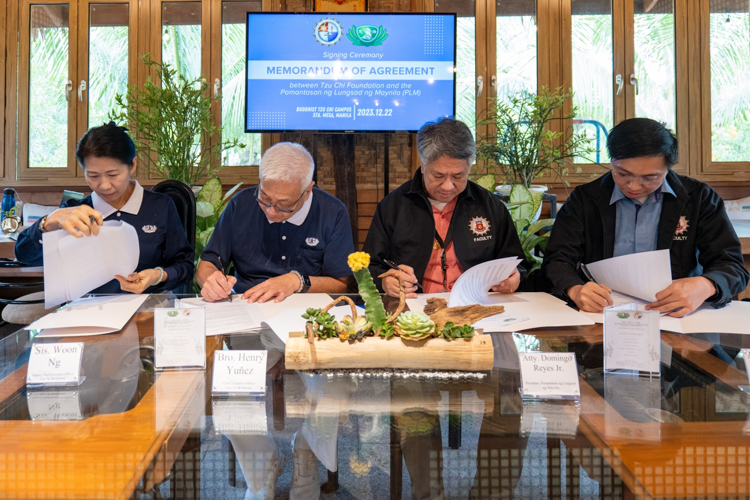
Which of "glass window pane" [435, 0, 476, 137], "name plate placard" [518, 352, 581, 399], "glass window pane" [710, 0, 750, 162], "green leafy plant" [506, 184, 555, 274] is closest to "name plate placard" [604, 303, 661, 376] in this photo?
"name plate placard" [518, 352, 581, 399]

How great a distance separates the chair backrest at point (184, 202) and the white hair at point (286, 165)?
39 centimetres

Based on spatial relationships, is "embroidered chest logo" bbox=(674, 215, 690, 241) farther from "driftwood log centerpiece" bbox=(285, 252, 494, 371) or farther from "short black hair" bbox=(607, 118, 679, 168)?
"driftwood log centerpiece" bbox=(285, 252, 494, 371)

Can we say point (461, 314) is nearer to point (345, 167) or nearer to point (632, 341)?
point (632, 341)

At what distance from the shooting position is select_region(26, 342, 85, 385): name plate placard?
3.24ft

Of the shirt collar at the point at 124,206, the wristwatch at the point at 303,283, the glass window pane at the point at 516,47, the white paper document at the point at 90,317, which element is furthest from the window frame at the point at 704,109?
the white paper document at the point at 90,317

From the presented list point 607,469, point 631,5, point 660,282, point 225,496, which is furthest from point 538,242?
point 631,5

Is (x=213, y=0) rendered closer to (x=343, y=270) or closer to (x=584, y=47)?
(x=584, y=47)

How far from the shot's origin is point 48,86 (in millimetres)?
4621

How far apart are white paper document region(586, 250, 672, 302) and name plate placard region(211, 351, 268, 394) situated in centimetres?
103

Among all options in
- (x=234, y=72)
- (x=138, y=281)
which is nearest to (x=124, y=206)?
(x=138, y=281)

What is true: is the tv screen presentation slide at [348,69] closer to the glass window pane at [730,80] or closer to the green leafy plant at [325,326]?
the glass window pane at [730,80]

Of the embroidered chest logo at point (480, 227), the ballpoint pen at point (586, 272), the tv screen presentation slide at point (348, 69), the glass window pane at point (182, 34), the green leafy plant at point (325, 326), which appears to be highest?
the glass window pane at point (182, 34)

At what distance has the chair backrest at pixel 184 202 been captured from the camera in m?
2.19

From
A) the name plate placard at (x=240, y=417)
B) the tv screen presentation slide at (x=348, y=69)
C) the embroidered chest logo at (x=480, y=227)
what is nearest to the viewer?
the name plate placard at (x=240, y=417)
